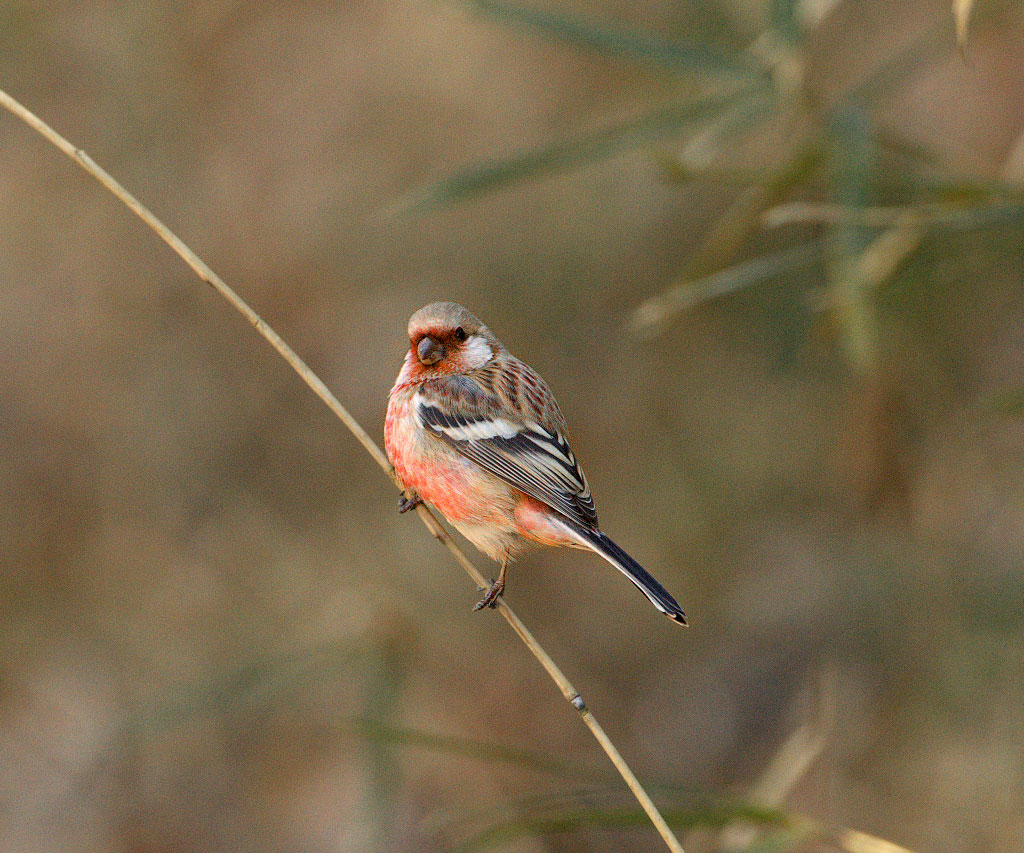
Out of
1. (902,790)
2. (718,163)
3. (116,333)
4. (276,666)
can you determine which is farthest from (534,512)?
(116,333)

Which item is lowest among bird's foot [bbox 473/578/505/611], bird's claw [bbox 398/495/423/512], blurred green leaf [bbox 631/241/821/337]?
bird's foot [bbox 473/578/505/611]

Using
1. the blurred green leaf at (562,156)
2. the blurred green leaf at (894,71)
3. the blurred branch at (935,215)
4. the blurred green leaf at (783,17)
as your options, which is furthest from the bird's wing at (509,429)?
the blurred green leaf at (894,71)

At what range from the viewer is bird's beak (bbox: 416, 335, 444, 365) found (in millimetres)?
2326

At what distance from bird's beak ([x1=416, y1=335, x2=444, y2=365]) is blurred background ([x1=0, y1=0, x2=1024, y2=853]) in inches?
109

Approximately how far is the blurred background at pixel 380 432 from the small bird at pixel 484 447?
2355 millimetres

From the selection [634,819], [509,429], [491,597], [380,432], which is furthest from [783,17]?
[380,432]

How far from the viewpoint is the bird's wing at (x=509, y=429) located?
2631 millimetres

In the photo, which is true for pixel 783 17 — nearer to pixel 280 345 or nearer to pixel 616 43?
pixel 616 43

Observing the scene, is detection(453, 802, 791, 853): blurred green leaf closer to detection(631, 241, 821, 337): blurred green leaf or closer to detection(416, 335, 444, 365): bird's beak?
detection(416, 335, 444, 365): bird's beak

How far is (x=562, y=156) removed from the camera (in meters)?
3.34

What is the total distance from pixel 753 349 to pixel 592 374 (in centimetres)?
93

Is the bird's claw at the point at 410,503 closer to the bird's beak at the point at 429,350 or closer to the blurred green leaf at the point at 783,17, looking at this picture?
the bird's beak at the point at 429,350

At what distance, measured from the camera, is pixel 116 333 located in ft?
22.2

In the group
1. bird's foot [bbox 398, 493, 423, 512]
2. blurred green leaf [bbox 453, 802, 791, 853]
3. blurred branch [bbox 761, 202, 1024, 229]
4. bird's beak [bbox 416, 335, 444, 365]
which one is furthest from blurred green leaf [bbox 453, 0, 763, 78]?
blurred green leaf [bbox 453, 802, 791, 853]
